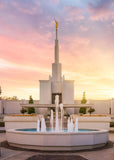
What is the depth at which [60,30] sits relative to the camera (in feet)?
151

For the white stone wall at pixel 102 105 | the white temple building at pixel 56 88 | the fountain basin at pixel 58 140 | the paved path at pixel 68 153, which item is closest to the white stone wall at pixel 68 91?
the white temple building at pixel 56 88

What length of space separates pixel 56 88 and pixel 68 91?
7.61ft

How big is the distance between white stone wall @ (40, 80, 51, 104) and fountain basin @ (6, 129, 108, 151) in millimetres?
28683

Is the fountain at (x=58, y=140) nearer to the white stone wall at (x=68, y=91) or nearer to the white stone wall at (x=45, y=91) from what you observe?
the white stone wall at (x=68, y=91)

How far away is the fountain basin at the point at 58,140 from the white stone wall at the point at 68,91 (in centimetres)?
2842

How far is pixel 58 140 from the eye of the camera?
1248cm

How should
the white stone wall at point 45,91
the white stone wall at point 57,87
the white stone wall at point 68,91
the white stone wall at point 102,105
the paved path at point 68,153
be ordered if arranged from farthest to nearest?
1. the white stone wall at point 102,105
2. the white stone wall at point 57,87
3. the white stone wall at point 45,91
4. the white stone wall at point 68,91
5. the paved path at point 68,153

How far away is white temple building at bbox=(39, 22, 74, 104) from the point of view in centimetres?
4191

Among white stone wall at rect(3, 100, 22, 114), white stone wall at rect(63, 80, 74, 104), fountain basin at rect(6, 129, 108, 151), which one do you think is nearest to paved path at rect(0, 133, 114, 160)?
fountain basin at rect(6, 129, 108, 151)

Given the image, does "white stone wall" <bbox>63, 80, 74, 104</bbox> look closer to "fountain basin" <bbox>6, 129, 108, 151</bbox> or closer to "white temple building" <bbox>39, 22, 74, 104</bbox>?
"white temple building" <bbox>39, 22, 74, 104</bbox>

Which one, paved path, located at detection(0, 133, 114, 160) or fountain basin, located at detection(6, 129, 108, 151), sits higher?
fountain basin, located at detection(6, 129, 108, 151)

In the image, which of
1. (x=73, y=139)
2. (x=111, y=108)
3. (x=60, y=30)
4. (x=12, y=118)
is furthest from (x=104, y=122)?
(x=60, y=30)

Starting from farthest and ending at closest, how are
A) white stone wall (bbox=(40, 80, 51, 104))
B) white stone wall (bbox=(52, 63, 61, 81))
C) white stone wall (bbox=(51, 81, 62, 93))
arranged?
white stone wall (bbox=(52, 63, 61, 81)) < white stone wall (bbox=(51, 81, 62, 93)) < white stone wall (bbox=(40, 80, 51, 104))

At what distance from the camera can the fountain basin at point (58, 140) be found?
40.9 feet
